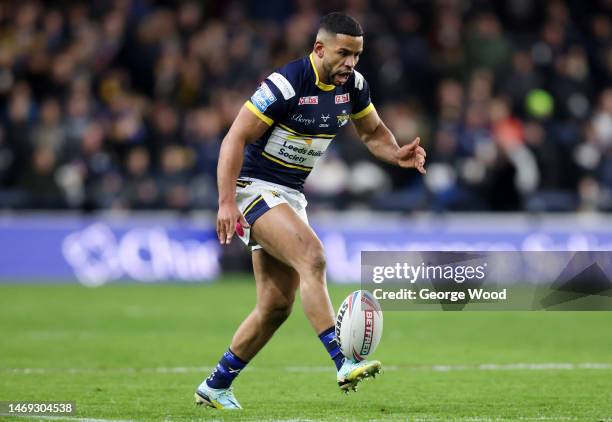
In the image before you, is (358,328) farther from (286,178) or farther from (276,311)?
(286,178)

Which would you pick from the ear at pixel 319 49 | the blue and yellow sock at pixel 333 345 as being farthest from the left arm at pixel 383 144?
the blue and yellow sock at pixel 333 345

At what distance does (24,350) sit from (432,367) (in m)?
3.93

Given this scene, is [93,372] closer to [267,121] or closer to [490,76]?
[267,121]

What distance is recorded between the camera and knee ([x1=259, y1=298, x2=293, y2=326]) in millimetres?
7973

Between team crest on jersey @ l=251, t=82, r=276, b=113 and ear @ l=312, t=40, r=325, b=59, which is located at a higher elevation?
ear @ l=312, t=40, r=325, b=59

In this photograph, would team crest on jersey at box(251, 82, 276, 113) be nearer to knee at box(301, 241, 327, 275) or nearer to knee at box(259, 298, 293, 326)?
knee at box(301, 241, 327, 275)

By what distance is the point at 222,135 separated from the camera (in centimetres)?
2006

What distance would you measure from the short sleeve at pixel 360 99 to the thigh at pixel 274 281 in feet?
3.89

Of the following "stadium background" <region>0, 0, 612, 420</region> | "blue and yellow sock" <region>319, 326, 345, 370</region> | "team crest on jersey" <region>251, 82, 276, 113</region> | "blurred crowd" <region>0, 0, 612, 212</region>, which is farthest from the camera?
"blurred crowd" <region>0, 0, 612, 212</region>

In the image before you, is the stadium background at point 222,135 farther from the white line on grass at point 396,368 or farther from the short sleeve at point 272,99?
the short sleeve at point 272,99

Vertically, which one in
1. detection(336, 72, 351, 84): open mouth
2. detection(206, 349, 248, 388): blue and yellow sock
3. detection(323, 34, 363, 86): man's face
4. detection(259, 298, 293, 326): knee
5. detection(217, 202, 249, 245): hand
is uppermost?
detection(323, 34, 363, 86): man's face

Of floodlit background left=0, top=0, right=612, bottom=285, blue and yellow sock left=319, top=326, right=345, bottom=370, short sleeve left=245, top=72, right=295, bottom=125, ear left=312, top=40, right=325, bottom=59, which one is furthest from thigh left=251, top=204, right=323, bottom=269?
floodlit background left=0, top=0, right=612, bottom=285

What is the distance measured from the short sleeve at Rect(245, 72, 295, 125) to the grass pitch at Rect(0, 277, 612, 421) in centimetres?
190

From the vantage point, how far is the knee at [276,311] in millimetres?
7973
